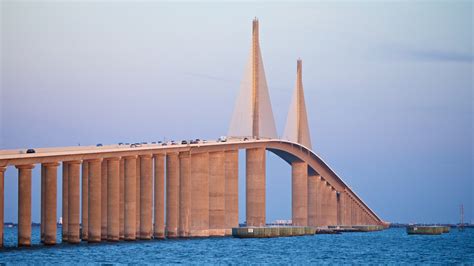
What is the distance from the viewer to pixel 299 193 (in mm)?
154250

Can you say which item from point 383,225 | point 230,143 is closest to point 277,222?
point 383,225

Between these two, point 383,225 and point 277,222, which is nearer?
point 277,222

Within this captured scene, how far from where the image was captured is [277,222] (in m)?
180

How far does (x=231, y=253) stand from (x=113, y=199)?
12502 millimetres

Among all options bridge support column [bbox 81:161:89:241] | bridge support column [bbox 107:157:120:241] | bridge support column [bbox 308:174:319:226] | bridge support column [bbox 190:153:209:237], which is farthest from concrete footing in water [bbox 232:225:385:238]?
bridge support column [bbox 107:157:120:241]

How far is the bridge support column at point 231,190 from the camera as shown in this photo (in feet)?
407

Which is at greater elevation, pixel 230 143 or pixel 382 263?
pixel 230 143

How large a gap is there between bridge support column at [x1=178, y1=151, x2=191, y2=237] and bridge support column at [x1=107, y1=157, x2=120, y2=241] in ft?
47.2

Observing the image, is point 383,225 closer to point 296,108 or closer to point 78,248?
point 296,108

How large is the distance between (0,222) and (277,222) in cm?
9960

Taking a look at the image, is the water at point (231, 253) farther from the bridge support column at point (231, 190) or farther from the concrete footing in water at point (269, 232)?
the bridge support column at point (231, 190)

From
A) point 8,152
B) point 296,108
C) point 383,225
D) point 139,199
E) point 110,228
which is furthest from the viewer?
point 383,225

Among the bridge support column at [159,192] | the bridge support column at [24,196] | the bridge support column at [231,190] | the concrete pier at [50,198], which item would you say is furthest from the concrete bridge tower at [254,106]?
the bridge support column at [24,196]

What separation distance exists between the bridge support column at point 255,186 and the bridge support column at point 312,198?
25252 mm
